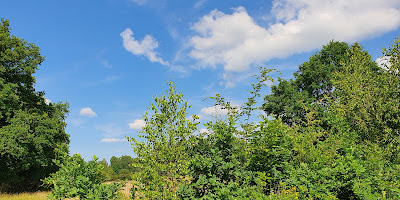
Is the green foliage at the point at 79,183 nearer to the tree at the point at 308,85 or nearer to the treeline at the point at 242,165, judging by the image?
the treeline at the point at 242,165

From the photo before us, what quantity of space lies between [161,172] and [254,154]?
2078mm

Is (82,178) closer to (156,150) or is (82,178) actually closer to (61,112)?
A: (156,150)

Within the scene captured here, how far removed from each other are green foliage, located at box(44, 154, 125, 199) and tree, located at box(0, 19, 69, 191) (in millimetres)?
13365

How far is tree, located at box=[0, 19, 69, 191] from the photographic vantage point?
1644 centimetres

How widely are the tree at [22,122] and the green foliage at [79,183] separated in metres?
13.4

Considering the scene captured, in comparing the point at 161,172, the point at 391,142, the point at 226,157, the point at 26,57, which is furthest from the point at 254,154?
the point at 26,57

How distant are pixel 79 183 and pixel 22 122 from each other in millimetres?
16188

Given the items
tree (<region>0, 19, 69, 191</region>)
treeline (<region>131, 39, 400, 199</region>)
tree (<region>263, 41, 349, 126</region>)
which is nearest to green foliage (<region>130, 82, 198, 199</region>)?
treeline (<region>131, 39, 400, 199</region>)

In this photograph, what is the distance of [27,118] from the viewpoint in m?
17.5

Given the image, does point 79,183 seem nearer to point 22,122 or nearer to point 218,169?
point 218,169

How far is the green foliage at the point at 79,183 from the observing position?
435cm

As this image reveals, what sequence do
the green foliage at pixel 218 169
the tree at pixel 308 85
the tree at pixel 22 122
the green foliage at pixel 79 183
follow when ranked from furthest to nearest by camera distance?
the tree at pixel 308 85
the tree at pixel 22 122
the green foliage at pixel 218 169
the green foliage at pixel 79 183

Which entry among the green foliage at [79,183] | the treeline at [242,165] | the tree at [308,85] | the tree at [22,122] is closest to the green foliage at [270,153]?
the treeline at [242,165]

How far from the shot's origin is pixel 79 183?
4453 mm
